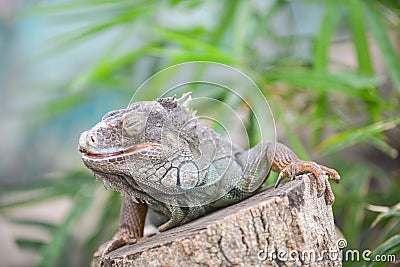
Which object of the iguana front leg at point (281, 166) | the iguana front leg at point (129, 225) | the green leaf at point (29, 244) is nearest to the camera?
the iguana front leg at point (281, 166)

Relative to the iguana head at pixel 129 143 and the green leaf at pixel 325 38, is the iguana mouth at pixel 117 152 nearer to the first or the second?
the iguana head at pixel 129 143

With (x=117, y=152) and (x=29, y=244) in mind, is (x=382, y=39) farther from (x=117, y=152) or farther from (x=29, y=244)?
(x=29, y=244)

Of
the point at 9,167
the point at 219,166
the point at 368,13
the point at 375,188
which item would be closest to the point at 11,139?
the point at 9,167

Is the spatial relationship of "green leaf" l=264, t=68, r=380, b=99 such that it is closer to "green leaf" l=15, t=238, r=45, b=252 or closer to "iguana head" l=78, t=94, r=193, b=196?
"iguana head" l=78, t=94, r=193, b=196

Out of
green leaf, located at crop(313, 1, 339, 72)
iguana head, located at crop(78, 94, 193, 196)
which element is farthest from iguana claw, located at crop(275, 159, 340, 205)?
green leaf, located at crop(313, 1, 339, 72)

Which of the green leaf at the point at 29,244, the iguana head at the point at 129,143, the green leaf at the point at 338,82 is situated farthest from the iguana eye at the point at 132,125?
the green leaf at the point at 29,244

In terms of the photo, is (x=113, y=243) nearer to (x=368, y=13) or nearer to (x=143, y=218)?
(x=143, y=218)
